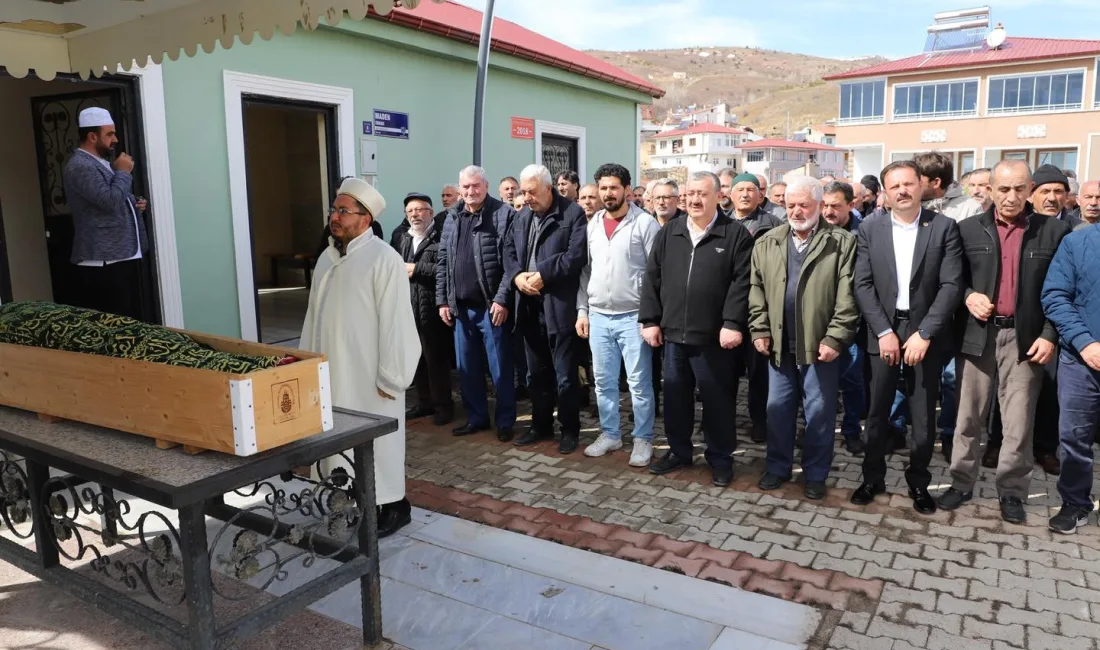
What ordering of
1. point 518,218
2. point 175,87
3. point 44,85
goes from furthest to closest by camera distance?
point 44,85, point 175,87, point 518,218

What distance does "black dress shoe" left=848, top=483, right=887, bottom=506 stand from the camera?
4616 millimetres

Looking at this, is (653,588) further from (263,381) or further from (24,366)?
(24,366)

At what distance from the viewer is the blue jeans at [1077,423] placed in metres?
4.02

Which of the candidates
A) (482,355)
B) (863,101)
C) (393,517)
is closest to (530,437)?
(482,355)

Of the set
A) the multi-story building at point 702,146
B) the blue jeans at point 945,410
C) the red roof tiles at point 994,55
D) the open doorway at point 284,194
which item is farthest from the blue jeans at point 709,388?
the multi-story building at point 702,146

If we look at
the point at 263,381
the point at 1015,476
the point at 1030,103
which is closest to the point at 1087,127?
the point at 1030,103

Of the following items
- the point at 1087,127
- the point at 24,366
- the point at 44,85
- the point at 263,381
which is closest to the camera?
the point at 263,381

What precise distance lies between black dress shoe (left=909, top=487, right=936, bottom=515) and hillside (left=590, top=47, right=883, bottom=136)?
13376 cm

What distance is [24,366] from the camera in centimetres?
326

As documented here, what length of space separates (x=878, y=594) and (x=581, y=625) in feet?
4.57

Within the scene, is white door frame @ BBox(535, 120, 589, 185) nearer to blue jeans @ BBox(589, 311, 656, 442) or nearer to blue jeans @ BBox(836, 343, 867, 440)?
blue jeans @ BBox(589, 311, 656, 442)

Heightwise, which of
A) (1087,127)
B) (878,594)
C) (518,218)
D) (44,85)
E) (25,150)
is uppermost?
(1087,127)

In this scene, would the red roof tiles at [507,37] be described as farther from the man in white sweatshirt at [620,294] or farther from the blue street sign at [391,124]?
the man in white sweatshirt at [620,294]

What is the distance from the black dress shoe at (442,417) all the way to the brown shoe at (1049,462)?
173 inches
